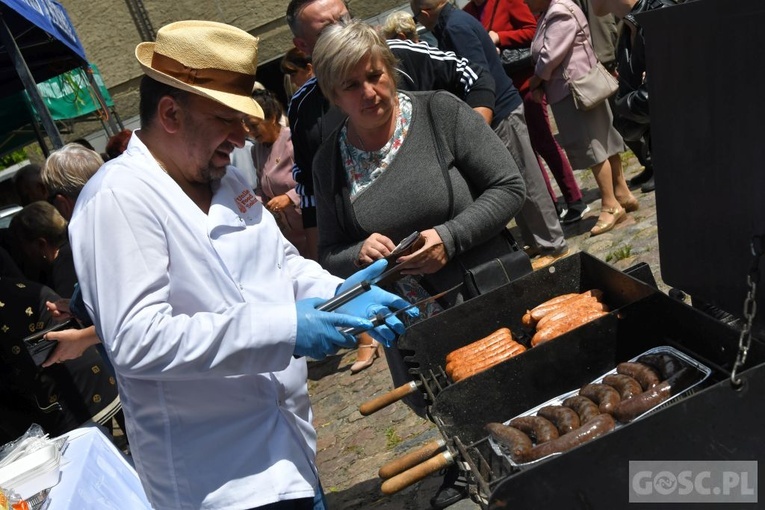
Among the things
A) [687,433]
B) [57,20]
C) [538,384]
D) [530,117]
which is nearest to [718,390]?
[687,433]

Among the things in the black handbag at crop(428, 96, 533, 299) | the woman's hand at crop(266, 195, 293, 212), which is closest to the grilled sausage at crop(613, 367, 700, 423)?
the black handbag at crop(428, 96, 533, 299)

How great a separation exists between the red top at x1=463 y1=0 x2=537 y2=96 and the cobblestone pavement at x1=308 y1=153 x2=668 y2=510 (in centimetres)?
161

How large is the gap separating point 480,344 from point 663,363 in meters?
0.70

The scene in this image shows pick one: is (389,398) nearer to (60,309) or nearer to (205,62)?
(205,62)

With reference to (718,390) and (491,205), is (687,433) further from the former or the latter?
(491,205)

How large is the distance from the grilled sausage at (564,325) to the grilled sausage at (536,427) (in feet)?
1.25

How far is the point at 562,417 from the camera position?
2.53m

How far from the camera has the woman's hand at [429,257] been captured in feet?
10.4

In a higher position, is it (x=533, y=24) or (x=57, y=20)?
(x=57, y=20)

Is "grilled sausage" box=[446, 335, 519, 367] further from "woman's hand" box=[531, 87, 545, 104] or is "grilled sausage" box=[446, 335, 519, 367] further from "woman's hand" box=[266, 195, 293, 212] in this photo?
"woman's hand" box=[531, 87, 545, 104]

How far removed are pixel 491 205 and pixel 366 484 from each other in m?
2.11

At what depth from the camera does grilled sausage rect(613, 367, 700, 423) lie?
2400 mm

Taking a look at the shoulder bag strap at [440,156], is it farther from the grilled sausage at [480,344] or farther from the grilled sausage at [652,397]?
the grilled sausage at [652,397]

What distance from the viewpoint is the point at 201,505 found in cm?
232
